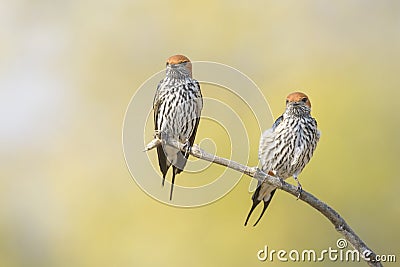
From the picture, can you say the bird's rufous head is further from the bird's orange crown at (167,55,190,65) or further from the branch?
the branch

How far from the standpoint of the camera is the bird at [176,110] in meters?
7.55

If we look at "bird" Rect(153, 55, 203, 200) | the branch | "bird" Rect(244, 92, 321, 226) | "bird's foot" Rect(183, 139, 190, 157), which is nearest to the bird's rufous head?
"bird" Rect(153, 55, 203, 200)

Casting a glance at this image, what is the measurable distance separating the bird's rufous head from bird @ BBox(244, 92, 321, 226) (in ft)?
3.50

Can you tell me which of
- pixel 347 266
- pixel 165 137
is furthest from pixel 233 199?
pixel 165 137

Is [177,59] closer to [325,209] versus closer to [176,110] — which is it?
[176,110]

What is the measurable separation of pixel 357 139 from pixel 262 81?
2.42 meters

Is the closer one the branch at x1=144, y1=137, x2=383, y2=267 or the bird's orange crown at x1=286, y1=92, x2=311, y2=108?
the branch at x1=144, y1=137, x2=383, y2=267

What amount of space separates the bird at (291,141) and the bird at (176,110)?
2.62 ft

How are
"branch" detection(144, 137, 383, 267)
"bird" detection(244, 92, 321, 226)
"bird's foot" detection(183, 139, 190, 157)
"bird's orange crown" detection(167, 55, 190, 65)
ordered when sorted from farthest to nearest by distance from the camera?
"bird's orange crown" detection(167, 55, 190, 65) → "bird" detection(244, 92, 321, 226) → "bird's foot" detection(183, 139, 190, 157) → "branch" detection(144, 137, 383, 267)

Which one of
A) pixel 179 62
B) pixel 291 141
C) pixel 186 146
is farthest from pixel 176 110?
pixel 291 141

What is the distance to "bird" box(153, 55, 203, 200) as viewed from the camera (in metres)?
7.55

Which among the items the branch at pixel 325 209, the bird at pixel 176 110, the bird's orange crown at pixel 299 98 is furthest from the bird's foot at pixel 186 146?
the bird's orange crown at pixel 299 98

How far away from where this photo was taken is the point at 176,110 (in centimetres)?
761

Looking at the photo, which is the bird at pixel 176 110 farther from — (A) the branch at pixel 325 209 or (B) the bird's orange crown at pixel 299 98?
(A) the branch at pixel 325 209
